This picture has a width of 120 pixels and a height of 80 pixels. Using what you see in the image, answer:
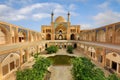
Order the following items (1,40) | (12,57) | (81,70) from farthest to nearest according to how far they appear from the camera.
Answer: (1,40) < (12,57) < (81,70)

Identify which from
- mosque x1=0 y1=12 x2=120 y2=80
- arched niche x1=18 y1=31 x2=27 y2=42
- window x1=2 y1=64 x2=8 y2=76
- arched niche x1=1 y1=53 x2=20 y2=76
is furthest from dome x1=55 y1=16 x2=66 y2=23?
window x1=2 y1=64 x2=8 y2=76

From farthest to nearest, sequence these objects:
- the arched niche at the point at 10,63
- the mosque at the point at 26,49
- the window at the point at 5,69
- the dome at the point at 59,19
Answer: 1. the dome at the point at 59,19
2. the mosque at the point at 26,49
3. the arched niche at the point at 10,63
4. the window at the point at 5,69

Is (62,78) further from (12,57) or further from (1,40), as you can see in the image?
(1,40)

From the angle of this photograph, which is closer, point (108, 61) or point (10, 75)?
point (10, 75)

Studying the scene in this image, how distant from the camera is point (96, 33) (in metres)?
15.9

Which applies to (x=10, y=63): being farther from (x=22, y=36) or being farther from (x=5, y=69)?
(x=22, y=36)

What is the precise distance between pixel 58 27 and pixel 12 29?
17296mm

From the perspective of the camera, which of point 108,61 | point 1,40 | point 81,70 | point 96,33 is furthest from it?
point 96,33

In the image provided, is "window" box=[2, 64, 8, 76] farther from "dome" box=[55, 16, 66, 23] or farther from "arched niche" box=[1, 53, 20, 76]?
"dome" box=[55, 16, 66, 23]

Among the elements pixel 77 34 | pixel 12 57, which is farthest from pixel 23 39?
pixel 77 34

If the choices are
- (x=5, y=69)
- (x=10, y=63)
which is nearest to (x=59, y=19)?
(x=10, y=63)

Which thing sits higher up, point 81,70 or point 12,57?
point 12,57

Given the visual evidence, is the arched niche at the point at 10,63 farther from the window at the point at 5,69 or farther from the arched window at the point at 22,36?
the arched window at the point at 22,36

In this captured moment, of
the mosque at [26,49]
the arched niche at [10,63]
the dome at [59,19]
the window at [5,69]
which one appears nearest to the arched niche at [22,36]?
the mosque at [26,49]
